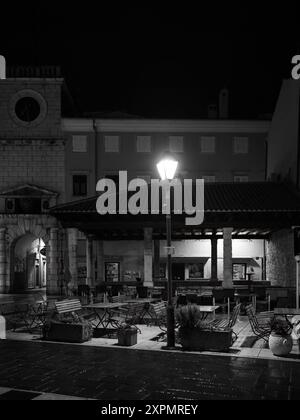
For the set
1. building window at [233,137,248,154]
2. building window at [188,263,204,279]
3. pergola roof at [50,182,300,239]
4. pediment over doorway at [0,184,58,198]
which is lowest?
building window at [188,263,204,279]

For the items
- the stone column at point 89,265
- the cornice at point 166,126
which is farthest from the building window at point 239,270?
the stone column at point 89,265

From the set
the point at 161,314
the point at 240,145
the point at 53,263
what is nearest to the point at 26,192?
the point at 53,263

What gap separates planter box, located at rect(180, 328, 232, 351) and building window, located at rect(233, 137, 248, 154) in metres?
25.1

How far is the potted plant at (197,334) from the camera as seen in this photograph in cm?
1138

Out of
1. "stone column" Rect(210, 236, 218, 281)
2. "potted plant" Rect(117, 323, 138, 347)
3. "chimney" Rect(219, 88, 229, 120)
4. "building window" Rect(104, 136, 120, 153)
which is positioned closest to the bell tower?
"building window" Rect(104, 136, 120, 153)

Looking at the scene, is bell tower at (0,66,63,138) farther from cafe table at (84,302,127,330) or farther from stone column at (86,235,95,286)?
cafe table at (84,302,127,330)

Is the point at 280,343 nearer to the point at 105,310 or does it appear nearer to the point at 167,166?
the point at 167,166

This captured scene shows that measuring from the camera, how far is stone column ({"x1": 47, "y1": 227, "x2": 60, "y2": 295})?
33906mm

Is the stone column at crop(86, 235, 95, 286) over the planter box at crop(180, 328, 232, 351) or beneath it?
over

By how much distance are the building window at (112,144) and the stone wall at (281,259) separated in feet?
39.0

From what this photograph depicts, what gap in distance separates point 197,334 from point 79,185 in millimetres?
24457

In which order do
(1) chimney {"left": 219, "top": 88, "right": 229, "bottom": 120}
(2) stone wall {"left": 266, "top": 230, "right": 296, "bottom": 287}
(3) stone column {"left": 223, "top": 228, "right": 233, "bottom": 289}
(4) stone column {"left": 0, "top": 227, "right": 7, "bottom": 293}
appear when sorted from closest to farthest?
1. (3) stone column {"left": 223, "top": 228, "right": 233, "bottom": 289}
2. (2) stone wall {"left": 266, "top": 230, "right": 296, "bottom": 287}
3. (4) stone column {"left": 0, "top": 227, "right": 7, "bottom": 293}
4. (1) chimney {"left": 219, "top": 88, "right": 229, "bottom": 120}

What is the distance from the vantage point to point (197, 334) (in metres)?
11.5

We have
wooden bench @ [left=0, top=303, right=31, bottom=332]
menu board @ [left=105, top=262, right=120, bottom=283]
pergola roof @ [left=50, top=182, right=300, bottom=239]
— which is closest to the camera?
wooden bench @ [left=0, top=303, right=31, bottom=332]
